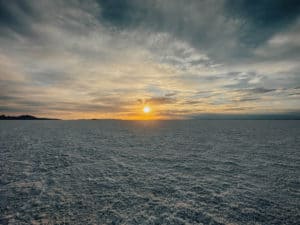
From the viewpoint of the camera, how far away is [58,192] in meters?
12.2

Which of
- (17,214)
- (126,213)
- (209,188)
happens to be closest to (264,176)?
(209,188)

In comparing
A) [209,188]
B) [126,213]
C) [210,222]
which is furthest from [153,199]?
[209,188]

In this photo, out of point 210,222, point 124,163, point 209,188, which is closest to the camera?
point 210,222

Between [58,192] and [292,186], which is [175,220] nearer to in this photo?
[58,192]

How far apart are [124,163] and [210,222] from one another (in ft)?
42.3

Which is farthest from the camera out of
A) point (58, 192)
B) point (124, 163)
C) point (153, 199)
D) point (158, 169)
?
point (124, 163)

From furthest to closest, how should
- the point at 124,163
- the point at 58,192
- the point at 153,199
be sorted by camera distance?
the point at 124,163 → the point at 58,192 → the point at 153,199

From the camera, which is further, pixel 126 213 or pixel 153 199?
pixel 153 199

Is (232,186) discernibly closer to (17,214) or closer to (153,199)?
(153,199)

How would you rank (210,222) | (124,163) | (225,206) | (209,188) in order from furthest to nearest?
(124,163), (209,188), (225,206), (210,222)

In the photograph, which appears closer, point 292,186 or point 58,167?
point 292,186

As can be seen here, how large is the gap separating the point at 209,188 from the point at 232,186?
76.3 inches

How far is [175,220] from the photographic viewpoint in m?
8.97

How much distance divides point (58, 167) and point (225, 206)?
16.2 metres
